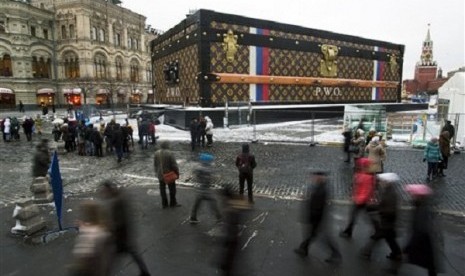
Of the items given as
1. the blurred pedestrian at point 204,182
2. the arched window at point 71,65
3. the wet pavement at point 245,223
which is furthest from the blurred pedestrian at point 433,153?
the arched window at point 71,65

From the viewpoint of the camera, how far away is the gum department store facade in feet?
157

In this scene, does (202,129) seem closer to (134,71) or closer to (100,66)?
(100,66)

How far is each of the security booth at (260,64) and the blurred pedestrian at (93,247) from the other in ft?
70.5

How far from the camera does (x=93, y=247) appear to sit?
417 centimetres

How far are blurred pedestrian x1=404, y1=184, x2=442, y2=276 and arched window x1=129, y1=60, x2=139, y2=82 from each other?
61536mm

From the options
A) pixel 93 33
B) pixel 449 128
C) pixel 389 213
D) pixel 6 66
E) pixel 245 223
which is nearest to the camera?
pixel 389 213

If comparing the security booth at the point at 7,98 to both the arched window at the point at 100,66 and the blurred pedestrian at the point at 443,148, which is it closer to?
the arched window at the point at 100,66

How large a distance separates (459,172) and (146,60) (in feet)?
198

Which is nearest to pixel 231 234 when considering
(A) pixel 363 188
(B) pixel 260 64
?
(A) pixel 363 188

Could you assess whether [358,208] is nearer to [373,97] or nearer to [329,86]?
[329,86]

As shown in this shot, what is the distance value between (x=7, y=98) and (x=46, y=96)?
550 cm

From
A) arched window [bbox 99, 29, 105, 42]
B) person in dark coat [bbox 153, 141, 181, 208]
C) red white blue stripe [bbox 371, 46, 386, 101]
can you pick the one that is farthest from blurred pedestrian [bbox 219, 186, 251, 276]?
arched window [bbox 99, 29, 105, 42]

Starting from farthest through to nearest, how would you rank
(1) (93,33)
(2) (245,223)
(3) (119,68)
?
(3) (119,68) → (1) (93,33) → (2) (245,223)

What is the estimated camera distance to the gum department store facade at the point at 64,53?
4781cm
